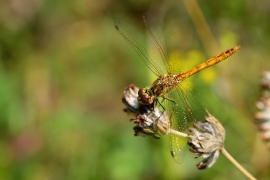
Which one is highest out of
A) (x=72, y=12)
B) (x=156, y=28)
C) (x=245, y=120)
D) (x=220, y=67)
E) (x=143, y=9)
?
(x=72, y=12)

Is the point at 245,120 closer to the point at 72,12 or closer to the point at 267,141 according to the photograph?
the point at 267,141

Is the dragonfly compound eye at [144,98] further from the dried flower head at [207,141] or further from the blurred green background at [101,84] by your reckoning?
the blurred green background at [101,84]

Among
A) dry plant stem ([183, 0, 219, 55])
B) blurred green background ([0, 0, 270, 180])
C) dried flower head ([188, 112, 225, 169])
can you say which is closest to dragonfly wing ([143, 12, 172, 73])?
dried flower head ([188, 112, 225, 169])

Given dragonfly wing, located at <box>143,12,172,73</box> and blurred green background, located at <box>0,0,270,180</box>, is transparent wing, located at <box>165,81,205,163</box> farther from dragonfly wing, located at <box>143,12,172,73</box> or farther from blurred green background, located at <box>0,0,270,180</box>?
blurred green background, located at <box>0,0,270,180</box>

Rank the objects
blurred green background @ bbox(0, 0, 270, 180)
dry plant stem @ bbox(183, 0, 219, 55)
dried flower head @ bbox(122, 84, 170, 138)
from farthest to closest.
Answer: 1. dry plant stem @ bbox(183, 0, 219, 55)
2. blurred green background @ bbox(0, 0, 270, 180)
3. dried flower head @ bbox(122, 84, 170, 138)

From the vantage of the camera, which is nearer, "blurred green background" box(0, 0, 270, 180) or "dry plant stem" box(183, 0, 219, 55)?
"blurred green background" box(0, 0, 270, 180)

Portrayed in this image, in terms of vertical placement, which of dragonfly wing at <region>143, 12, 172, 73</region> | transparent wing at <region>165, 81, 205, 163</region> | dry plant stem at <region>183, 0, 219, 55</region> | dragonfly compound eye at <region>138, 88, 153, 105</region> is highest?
dry plant stem at <region>183, 0, 219, 55</region>

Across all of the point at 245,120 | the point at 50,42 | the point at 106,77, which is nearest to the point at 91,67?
the point at 106,77

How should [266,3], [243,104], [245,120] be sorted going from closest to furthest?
1. [245,120]
2. [243,104]
3. [266,3]
